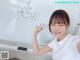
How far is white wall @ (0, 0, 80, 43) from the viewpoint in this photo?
4.52 ft

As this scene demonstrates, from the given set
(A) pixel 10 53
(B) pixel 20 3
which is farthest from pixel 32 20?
(A) pixel 10 53

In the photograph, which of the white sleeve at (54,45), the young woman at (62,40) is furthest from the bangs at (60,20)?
the white sleeve at (54,45)

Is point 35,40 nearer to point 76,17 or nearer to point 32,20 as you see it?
point 32,20

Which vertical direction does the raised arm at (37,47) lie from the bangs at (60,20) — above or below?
below

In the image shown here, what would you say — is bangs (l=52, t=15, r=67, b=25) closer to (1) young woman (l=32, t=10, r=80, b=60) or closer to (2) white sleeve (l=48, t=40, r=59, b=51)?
(1) young woman (l=32, t=10, r=80, b=60)

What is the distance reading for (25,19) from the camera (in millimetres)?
1521

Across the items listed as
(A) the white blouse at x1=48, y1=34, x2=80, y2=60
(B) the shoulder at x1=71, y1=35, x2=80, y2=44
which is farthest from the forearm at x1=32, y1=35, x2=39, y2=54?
(B) the shoulder at x1=71, y1=35, x2=80, y2=44

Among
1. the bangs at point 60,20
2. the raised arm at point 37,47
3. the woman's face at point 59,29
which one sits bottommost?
the raised arm at point 37,47

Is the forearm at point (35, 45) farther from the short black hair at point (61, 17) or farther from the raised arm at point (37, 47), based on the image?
the short black hair at point (61, 17)

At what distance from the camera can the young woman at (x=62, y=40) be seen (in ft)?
4.36

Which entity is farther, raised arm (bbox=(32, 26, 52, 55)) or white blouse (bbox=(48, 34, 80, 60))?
raised arm (bbox=(32, 26, 52, 55))

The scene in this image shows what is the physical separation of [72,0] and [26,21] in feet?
1.14

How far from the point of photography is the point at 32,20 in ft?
4.92

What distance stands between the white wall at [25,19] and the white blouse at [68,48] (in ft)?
0.20
